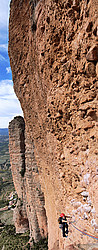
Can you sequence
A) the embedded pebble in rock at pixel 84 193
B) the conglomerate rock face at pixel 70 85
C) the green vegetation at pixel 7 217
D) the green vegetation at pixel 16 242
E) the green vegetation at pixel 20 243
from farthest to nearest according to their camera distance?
the green vegetation at pixel 7 217 < the green vegetation at pixel 16 242 < the green vegetation at pixel 20 243 < the embedded pebble in rock at pixel 84 193 < the conglomerate rock face at pixel 70 85

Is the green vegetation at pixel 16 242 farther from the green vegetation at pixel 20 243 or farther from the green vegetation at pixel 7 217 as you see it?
the green vegetation at pixel 7 217

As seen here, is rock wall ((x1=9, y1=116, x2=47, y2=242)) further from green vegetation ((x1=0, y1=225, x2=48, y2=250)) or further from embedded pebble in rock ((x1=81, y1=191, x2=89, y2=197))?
embedded pebble in rock ((x1=81, y1=191, x2=89, y2=197))

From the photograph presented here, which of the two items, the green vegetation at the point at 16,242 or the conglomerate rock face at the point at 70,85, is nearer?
the conglomerate rock face at the point at 70,85

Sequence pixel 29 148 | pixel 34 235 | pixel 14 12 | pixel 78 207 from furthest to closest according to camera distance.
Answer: pixel 34 235 → pixel 29 148 → pixel 14 12 → pixel 78 207

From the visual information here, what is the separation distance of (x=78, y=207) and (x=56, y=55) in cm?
461

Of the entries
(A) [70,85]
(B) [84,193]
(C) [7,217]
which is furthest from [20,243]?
(A) [70,85]

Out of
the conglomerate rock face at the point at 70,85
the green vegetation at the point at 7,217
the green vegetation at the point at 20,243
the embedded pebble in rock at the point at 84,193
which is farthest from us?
the green vegetation at the point at 7,217

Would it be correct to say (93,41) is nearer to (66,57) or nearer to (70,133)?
(66,57)

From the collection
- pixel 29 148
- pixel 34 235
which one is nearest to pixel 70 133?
pixel 29 148

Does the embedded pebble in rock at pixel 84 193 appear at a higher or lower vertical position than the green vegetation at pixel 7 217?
higher

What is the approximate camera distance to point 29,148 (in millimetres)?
12266

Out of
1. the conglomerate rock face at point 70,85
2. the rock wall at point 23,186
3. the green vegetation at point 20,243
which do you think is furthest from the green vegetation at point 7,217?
the conglomerate rock face at point 70,85

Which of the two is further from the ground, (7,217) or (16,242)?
(16,242)

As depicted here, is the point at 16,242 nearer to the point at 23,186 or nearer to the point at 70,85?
the point at 23,186
